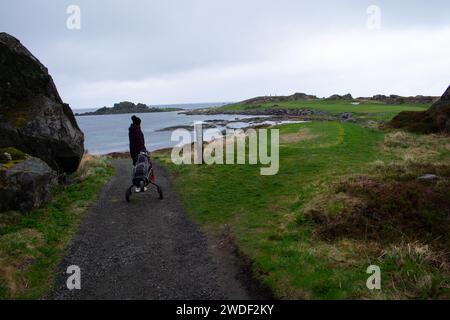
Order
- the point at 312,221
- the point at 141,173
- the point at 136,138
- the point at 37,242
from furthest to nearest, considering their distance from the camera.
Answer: the point at 136,138 → the point at 141,173 → the point at 312,221 → the point at 37,242

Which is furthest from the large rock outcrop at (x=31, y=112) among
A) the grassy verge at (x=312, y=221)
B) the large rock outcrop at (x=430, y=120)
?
the large rock outcrop at (x=430, y=120)

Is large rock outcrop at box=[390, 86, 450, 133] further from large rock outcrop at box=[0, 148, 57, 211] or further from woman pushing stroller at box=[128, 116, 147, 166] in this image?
large rock outcrop at box=[0, 148, 57, 211]

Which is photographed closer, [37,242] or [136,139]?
[37,242]

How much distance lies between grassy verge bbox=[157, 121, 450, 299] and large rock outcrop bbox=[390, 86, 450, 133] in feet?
12.7

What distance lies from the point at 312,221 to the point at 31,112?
16420 mm

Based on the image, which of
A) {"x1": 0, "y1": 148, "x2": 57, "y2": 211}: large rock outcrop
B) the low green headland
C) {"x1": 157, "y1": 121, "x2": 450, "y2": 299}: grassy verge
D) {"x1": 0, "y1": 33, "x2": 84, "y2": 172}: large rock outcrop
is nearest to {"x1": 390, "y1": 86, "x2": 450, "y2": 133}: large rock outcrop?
{"x1": 157, "y1": 121, "x2": 450, "y2": 299}: grassy verge

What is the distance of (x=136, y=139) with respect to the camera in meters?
17.7

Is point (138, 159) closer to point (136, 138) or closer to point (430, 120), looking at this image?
point (136, 138)

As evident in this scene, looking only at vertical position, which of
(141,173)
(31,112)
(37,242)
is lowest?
(37,242)

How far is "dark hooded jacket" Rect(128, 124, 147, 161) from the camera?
17.5 m

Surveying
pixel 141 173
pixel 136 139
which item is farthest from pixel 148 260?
pixel 136 139

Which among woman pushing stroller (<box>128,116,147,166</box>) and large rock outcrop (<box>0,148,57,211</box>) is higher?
woman pushing stroller (<box>128,116,147,166</box>)
